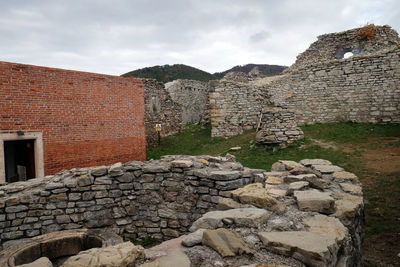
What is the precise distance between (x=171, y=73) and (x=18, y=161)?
134 ft

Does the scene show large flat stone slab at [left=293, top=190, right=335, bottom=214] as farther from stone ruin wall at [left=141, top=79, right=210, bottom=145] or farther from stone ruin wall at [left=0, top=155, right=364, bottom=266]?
stone ruin wall at [left=141, top=79, right=210, bottom=145]

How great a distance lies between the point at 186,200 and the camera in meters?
5.34

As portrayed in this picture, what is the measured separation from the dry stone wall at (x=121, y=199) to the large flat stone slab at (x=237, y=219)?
1.63 metres

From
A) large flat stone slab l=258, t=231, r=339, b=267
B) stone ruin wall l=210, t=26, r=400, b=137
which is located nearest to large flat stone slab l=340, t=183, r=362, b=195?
large flat stone slab l=258, t=231, r=339, b=267

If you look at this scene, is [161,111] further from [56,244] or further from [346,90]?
[56,244]

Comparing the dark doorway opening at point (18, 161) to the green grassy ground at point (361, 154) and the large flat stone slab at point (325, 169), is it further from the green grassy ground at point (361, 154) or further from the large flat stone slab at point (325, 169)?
the large flat stone slab at point (325, 169)

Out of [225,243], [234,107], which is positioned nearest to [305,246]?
[225,243]

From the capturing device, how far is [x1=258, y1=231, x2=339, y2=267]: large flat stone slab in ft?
7.07

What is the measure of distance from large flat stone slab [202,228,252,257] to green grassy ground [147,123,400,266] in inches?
129

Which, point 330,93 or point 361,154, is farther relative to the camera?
point 330,93

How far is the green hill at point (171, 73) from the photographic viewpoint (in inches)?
1815

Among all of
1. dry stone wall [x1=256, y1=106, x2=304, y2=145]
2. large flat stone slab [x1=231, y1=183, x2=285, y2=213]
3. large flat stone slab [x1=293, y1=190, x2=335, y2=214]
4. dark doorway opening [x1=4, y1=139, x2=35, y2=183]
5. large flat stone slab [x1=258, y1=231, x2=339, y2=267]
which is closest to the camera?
large flat stone slab [x1=258, y1=231, x2=339, y2=267]

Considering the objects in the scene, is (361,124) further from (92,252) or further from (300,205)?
(92,252)

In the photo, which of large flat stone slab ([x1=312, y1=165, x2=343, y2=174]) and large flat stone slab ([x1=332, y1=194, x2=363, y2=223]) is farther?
large flat stone slab ([x1=312, y1=165, x2=343, y2=174])
